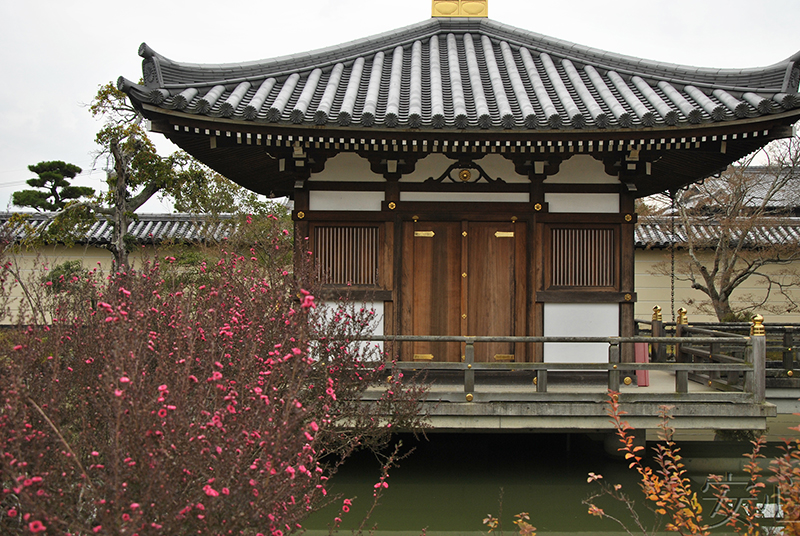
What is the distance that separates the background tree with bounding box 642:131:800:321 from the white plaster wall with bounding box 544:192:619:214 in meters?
8.65

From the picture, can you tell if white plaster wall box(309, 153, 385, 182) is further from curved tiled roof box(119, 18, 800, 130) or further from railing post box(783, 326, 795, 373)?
railing post box(783, 326, 795, 373)

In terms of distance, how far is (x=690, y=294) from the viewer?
59.7 feet

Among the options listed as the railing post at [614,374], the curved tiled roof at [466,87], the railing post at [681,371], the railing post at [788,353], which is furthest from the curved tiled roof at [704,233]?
the railing post at [614,374]

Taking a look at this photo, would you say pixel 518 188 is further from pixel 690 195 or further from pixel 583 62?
pixel 690 195

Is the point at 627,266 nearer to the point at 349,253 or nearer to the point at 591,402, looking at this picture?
the point at 591,402

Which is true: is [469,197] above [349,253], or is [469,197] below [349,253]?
above

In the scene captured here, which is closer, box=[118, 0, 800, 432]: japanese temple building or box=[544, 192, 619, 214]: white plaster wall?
box=[118, 0, 800, 432]: japanese temple building

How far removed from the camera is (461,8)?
10.6m

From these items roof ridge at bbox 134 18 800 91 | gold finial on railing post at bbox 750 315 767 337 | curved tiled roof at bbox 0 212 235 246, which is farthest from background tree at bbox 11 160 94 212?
gold finial on railing post at bbox 750 315 767 337

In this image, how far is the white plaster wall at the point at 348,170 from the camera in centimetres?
790

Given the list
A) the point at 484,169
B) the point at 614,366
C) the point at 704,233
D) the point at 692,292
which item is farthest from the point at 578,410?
the point at 692,292

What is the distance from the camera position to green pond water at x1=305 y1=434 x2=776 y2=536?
5770mm

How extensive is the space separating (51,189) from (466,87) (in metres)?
21.2

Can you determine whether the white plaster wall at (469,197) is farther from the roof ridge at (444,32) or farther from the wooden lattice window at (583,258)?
the roof ridge at (444,32)
